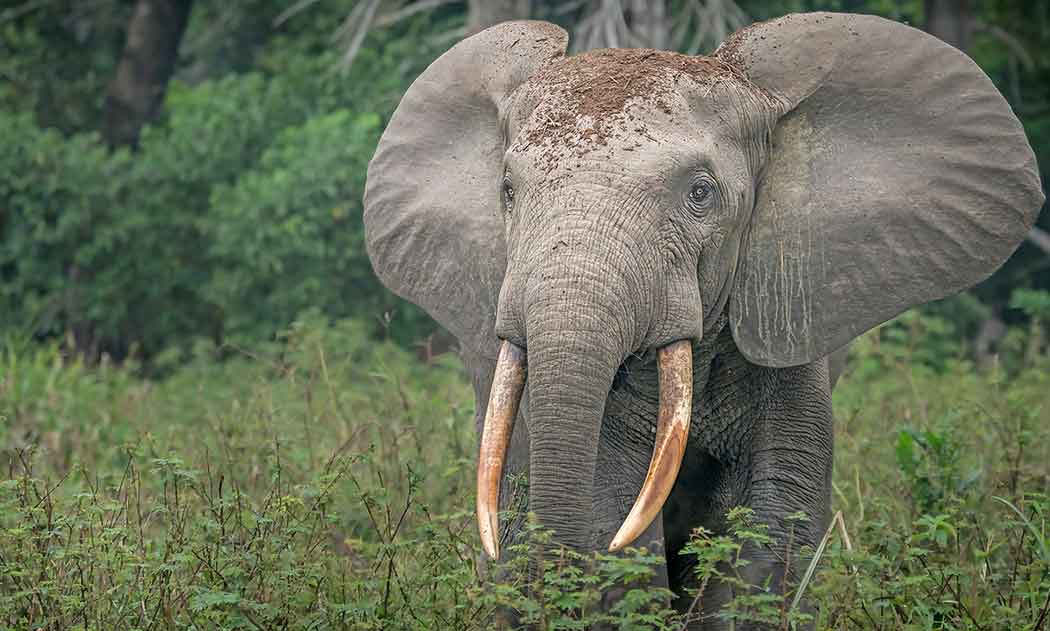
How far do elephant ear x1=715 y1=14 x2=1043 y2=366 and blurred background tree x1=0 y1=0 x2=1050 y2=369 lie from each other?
239 inches

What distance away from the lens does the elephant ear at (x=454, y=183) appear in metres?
5.14

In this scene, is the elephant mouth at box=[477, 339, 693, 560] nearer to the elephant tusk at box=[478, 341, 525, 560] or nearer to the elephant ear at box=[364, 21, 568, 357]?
the elephant tusk at box=[478, 341, 525, 560]

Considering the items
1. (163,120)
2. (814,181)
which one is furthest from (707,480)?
(163,120)

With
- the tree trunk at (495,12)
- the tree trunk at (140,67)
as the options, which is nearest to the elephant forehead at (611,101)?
the tree trunk at (495,12)

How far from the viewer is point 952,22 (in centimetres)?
1352

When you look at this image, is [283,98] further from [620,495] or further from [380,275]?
[620,495]

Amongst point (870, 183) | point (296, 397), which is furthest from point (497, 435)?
point (296, 397)

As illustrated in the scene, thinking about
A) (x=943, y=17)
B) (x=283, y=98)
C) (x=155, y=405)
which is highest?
(x=943, y=17)

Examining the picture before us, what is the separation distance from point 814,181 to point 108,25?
12227mm

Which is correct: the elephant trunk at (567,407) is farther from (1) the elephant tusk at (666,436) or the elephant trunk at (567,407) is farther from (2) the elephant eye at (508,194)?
(2) the elephant eye at (508,194)

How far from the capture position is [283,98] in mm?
13438

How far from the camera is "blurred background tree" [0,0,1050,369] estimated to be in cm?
1205

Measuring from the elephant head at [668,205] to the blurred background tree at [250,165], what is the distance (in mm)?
6005

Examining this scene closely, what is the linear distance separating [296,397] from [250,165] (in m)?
5.34
